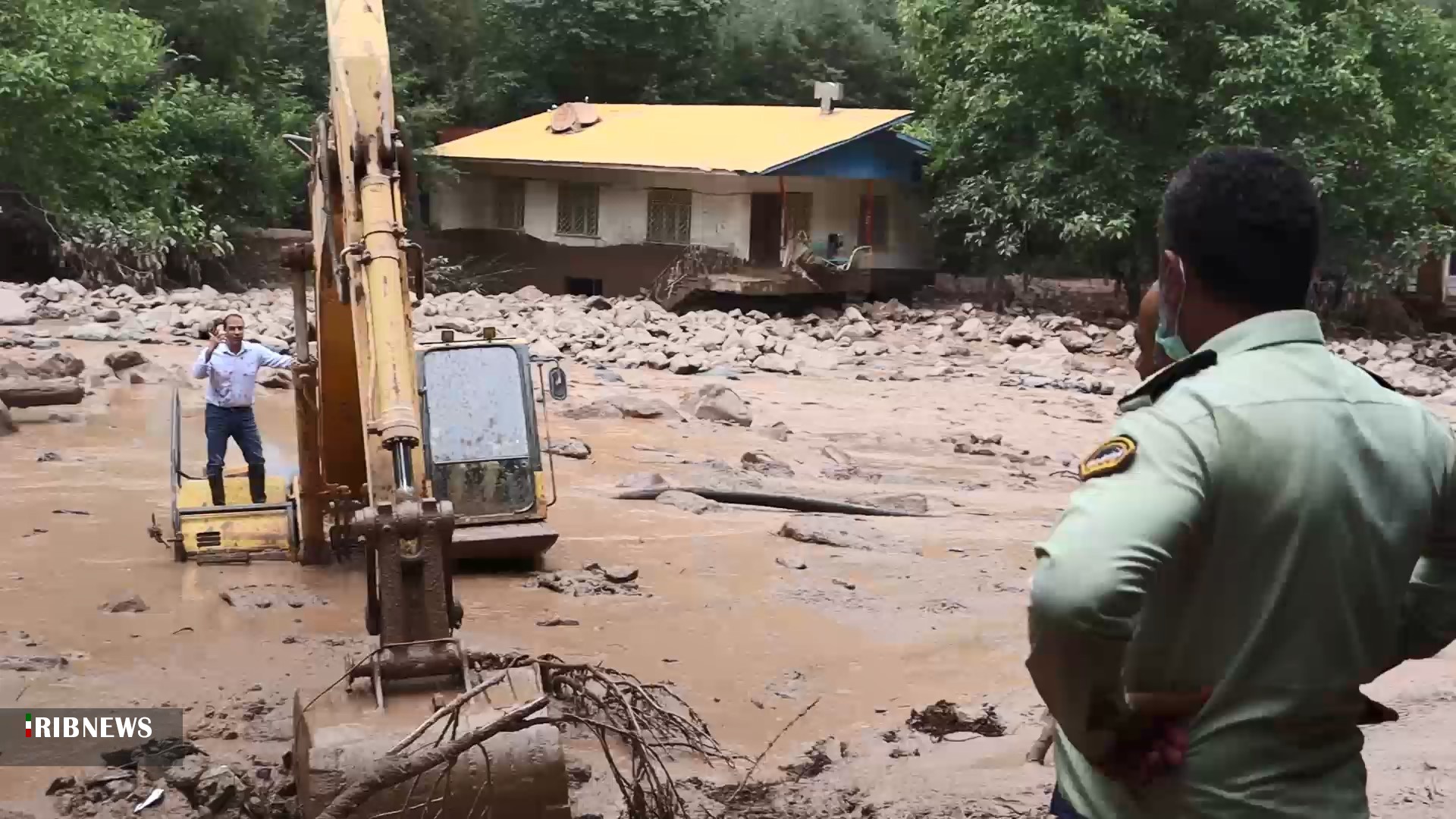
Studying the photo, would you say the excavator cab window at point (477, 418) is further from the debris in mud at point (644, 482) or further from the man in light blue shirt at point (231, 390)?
the debris in mud at point (644, 482)

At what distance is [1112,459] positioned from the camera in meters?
1.99

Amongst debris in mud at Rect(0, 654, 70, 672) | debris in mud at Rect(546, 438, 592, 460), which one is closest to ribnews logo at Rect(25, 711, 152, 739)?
Answer: debris in mud at Rect(0, 654, 70, 672)

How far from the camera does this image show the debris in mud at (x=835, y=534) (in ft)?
38.3

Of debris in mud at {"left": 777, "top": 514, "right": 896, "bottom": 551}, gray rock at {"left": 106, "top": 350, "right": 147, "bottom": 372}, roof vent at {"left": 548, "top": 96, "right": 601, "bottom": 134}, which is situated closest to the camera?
debris in mud at {"left": 777, "top": 514, "right": 896, "bottom": 551}

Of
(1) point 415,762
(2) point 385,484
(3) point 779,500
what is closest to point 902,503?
(3) point 779,500

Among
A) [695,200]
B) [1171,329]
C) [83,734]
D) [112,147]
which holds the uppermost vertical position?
[1171,329]

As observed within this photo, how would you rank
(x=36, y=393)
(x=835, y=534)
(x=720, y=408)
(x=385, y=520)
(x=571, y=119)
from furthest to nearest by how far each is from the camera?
(x=571, y=119), (x=720, y=408), (x=36, y=393), (x=835, y=534), (x=385, y=520)

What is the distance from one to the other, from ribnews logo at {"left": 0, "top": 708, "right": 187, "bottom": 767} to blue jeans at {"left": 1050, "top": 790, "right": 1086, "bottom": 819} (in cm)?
478

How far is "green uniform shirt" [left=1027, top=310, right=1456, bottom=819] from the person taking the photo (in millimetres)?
1988

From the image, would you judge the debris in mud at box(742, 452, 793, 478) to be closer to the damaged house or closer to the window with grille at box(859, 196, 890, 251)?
the damaged house

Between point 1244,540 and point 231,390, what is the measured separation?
A: 948 centimetres

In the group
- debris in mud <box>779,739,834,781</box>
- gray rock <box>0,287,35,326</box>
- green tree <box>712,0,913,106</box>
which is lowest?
gray rock <box>0,287,35,326</box>

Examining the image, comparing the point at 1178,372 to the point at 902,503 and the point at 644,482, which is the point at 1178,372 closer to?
the point at 902,503

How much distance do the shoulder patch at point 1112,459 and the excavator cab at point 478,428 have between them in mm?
7775
